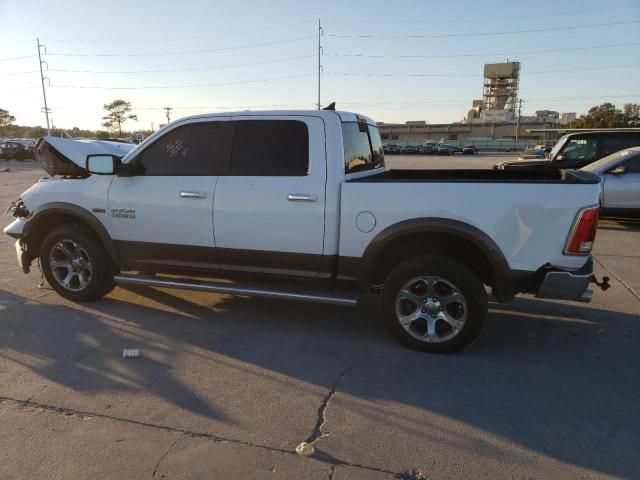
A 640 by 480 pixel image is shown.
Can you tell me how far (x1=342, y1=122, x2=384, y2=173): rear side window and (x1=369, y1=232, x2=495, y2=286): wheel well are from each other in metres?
0.81

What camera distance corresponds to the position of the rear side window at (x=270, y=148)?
4.27m

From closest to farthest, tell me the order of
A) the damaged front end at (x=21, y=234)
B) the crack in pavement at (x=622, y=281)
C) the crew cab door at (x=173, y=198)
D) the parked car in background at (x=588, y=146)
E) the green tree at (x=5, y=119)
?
the crew cab door at (x=173, y=198) → the damaged front end at (x=21, y=234) → the crack in pavement at (x=622, y=281) → the parked car in background at (x=588, y=146) → the green tree at (x=5, y=119)

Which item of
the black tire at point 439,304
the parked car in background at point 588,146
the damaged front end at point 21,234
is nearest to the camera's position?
the black tire at point 439,304

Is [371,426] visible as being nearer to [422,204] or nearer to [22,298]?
[422,204]

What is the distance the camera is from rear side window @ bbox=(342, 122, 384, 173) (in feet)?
14.3

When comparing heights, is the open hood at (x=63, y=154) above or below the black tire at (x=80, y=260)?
above

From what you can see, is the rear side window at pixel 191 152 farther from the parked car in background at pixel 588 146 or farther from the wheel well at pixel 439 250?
the parked car in background at pixel 588 146

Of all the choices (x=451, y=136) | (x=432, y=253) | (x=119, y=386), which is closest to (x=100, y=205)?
(x=119, y=386)

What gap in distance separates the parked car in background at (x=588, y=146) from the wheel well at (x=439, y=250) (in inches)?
303

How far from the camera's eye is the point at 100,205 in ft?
16.1

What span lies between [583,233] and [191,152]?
3.44m

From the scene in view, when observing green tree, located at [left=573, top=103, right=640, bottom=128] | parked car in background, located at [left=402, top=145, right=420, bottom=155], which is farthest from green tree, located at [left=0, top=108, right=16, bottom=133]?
green tree, located at [left=573, top=103, right=640, bottom=128]

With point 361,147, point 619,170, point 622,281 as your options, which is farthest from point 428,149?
point 361,147

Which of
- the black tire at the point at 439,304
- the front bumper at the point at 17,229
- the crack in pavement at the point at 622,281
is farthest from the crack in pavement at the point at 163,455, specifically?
the crack in pavement at the point at 622,281
